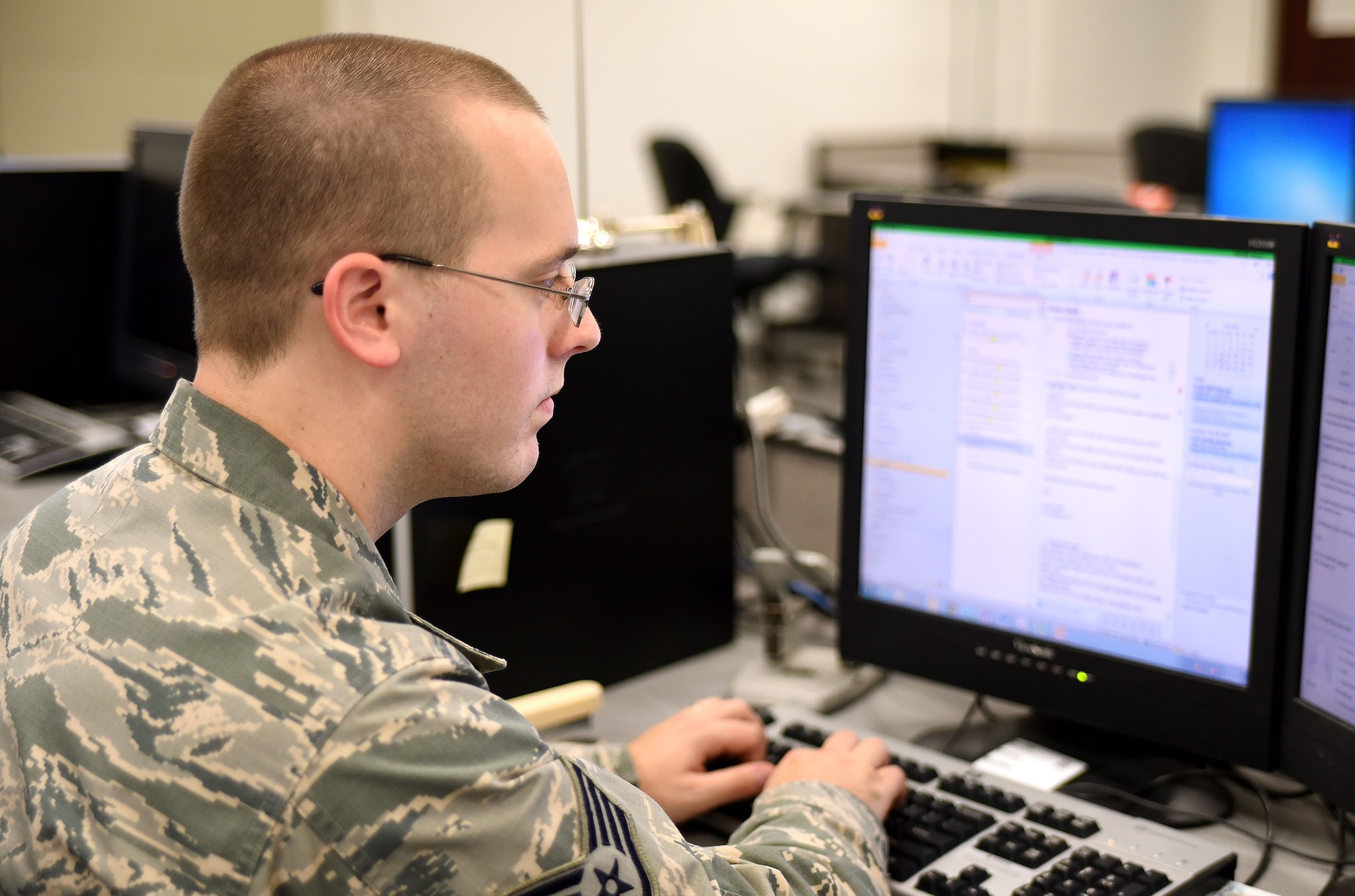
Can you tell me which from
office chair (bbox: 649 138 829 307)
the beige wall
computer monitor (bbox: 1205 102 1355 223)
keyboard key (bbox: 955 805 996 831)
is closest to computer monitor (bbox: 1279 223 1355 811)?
keyboard key (bbox: 955 805 996 831)

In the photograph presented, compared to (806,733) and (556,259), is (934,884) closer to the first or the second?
(806,733)

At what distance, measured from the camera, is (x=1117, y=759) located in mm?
1145

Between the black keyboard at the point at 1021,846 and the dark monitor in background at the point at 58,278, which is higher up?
the dark monitor in background at the point at 58,278

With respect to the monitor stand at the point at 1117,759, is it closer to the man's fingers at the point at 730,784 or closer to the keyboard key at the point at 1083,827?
the keyboard key at the point at 1083,827

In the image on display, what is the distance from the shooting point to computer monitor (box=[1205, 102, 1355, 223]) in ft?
9.99

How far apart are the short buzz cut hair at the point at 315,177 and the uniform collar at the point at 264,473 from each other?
0.04m

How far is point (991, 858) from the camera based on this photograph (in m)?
0.93

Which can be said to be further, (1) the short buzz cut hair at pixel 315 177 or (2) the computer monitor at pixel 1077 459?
(2) the computer monitor at pixel 1077 459

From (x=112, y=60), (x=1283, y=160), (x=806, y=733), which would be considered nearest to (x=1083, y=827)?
(x=806, y=733)

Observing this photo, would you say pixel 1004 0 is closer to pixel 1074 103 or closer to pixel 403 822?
pixel 1074 103

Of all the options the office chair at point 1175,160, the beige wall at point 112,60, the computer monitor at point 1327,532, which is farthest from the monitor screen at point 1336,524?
the office chair at point 1175,160

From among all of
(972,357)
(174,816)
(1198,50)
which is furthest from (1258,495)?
(1198,50)

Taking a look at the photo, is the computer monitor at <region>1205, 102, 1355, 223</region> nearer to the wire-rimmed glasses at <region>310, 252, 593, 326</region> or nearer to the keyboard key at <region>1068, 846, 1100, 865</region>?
the keyboard key at <region>1068, 846, 1100, 865</region>

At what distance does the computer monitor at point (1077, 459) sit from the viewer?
99cm
